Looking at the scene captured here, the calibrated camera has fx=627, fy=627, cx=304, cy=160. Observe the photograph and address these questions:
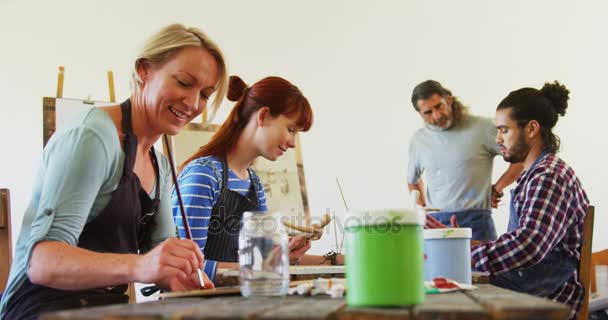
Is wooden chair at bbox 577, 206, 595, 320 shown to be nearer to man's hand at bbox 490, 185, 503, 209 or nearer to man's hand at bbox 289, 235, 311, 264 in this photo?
man's hand at bbox 289, 235, 311, 264

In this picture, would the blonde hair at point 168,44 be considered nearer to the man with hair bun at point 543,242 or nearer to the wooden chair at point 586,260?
the man with hair bun at point 543,242

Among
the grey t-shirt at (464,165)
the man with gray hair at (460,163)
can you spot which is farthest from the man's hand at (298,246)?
the grey t-shirt at (464,165)

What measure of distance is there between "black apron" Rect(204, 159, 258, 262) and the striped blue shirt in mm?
20

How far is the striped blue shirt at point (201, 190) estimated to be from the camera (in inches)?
64.9

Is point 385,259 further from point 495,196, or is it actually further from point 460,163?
point 495,196

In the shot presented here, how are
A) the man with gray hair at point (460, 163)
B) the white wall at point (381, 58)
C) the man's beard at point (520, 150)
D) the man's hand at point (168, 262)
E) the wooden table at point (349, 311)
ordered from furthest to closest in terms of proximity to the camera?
the white wall at point (381, 58) < the man with gray hair at point (460, 163) < the man's beard at point (520, 150) < the man's hand at point (168, 262) < the wooden table at point (349, 311)

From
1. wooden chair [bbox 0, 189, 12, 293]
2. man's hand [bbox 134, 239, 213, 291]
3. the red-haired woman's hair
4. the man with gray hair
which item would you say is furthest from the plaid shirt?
the man with gray hair

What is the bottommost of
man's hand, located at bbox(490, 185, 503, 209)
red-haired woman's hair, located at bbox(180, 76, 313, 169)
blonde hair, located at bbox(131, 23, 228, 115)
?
man's hand, located at bbox(490, 185, 503, 209)

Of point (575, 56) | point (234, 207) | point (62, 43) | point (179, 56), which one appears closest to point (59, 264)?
point (179, 56)

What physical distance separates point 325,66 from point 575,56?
1.47 meters

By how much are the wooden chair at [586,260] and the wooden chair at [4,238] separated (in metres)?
1.52

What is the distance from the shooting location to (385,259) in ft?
2.13

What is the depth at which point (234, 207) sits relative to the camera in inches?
72.6

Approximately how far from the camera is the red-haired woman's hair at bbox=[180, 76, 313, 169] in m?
1.91
